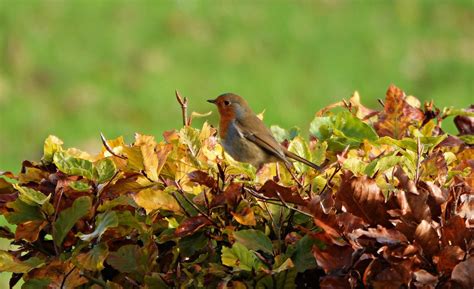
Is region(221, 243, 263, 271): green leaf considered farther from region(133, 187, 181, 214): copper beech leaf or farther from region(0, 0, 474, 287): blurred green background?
region(0, 0, 474, 287): blurred green background

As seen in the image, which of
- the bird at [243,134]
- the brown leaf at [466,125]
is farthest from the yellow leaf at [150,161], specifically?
the bird at [243,134]

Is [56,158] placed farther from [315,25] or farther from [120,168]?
[315,25]

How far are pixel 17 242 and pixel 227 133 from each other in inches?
88.0

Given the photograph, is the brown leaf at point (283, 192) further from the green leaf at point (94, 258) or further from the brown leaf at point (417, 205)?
the green leaf at point (94, 258)

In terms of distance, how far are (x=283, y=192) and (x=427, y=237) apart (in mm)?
328

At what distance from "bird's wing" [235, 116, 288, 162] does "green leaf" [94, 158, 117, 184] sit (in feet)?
4.54

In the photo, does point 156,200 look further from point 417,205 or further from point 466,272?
point 466,272

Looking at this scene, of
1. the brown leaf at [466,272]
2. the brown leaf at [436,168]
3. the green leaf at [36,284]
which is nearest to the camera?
the brown leaf at [466,272]

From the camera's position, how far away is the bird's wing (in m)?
3.83

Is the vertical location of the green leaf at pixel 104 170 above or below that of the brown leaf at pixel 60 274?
above

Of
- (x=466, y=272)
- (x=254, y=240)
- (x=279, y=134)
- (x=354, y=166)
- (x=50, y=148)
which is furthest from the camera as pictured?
(x=279, y=134)

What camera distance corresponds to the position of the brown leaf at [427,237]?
1974 millimetres

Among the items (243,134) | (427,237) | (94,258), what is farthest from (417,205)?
(243,134)

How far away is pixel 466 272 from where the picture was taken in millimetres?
1923
